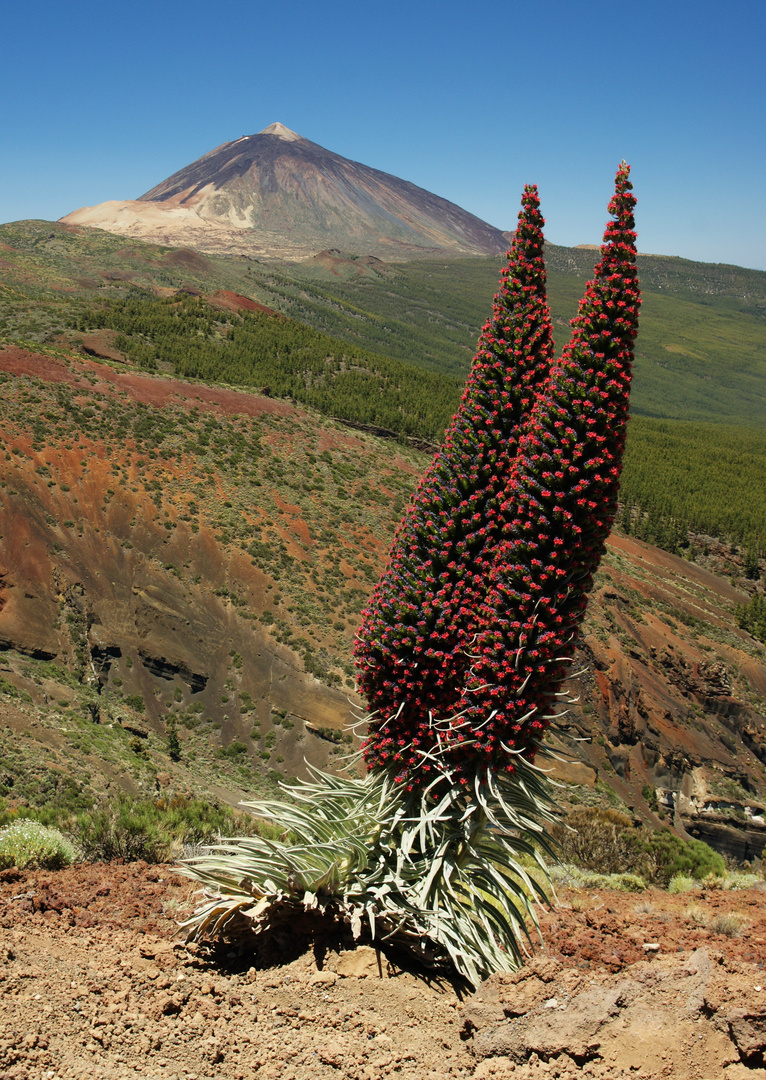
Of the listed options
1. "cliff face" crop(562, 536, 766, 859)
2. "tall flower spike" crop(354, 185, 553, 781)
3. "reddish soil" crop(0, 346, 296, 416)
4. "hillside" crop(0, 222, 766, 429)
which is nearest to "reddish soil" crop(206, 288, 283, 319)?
"hillside" crop(0, 222, 766, 429)

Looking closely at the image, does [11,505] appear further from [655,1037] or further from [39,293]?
[39,293]

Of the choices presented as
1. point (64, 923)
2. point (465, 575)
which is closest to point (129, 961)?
point (64, 923)

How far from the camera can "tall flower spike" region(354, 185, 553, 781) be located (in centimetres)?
621

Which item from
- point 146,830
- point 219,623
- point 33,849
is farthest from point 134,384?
point 33,849

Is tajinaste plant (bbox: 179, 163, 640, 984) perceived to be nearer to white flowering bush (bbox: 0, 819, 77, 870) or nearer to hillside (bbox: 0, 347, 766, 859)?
white flowering bush (bbox: 0, 819, 77, 870)

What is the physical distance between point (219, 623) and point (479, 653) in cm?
1893

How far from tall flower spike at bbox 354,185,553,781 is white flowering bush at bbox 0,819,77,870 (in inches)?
114

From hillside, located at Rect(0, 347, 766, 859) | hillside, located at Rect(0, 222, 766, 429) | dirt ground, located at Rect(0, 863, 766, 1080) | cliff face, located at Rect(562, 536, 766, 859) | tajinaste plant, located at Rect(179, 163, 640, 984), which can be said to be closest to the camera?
dirt ground, located at Rect(0, 863, 766, 1080)

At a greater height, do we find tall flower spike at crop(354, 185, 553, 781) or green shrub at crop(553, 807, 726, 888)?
tall flower spike at crop(354, 185, 553, 781)

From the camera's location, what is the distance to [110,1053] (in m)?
3.99

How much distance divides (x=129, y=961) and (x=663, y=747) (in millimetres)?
27345

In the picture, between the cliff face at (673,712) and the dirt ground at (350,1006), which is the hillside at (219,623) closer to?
the cliff face at (673,712)

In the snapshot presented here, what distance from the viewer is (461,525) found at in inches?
249

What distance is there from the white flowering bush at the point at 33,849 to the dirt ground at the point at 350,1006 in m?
0.27
